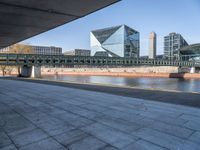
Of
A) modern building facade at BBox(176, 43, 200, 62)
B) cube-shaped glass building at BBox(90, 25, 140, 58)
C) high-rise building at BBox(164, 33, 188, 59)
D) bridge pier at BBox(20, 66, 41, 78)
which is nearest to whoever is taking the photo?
bridge pier at BBox(20, 66, 41, 78)

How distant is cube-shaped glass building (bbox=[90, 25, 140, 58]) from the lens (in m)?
127

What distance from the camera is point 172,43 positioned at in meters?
130

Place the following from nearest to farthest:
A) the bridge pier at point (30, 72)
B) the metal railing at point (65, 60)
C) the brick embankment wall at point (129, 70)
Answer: the bridge pier at point (30, 72) < the metal railing at point (65, 60) < the brick embankment wall at point (129, 70)

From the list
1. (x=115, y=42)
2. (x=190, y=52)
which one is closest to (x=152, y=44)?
(x=115, y=42)

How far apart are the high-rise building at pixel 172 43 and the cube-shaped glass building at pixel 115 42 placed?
2327 centimetres

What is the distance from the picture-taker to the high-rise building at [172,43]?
12581 centimetres

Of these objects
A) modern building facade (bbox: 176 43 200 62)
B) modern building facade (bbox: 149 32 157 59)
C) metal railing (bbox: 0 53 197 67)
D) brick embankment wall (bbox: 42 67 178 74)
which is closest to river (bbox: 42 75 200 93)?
metal railing (bbox: 0 53 197 67)

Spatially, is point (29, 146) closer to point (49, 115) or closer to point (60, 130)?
point (60, 130)

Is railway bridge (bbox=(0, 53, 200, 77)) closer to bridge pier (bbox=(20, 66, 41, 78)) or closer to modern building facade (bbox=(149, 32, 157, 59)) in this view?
bridge pier (bbox=(20, 66, 41, 78))

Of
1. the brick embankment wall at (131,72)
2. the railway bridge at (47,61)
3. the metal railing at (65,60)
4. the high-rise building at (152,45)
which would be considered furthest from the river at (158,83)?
the high-rise building at (152,45)

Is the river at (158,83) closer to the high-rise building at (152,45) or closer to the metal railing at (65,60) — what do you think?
the metal railing at (65,60)

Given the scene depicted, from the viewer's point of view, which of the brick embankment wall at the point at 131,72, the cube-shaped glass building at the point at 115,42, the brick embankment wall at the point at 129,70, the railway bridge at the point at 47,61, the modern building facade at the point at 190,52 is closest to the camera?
the railway bridge at the point at 47,61

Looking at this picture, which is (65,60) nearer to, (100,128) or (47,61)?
(47,61)

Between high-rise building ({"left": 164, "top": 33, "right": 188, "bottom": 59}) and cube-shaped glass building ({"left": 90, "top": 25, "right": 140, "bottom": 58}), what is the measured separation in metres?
23.3
